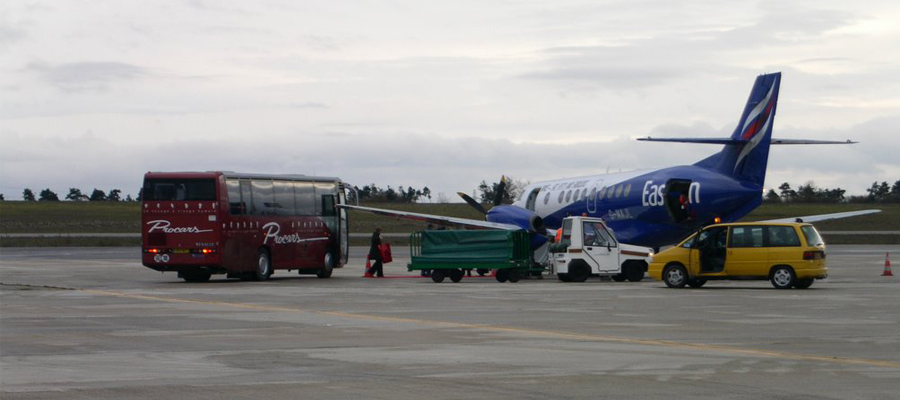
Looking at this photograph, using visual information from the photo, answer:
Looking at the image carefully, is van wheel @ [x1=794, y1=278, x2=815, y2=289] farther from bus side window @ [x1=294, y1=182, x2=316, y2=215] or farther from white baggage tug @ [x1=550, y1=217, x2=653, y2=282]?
bus side window @ [x1=294, y1=182, x2=316, y2=215]

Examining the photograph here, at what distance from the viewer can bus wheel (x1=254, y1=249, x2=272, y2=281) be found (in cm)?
3788

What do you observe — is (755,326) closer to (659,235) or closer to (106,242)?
(659,235)

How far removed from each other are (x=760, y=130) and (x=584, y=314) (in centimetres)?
1688

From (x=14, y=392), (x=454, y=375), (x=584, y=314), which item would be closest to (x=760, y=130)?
(x=584, y=314)

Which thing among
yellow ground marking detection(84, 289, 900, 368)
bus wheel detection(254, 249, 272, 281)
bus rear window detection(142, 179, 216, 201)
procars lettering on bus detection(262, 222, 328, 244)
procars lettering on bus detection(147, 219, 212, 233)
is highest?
bus rear window detection(142, 179, 216, 201)

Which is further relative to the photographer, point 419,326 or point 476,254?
point 476,254

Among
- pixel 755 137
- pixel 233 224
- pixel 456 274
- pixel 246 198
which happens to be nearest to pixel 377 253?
pixel 456 274

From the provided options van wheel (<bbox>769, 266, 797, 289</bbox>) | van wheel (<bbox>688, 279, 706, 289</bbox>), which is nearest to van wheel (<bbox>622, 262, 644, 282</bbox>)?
van wheel (<bbox>688, 279, 706, 289</bbox>)

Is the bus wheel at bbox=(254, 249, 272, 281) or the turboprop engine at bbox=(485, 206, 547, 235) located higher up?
the turboprop engine at bbox=(485, 206, 547, 235)

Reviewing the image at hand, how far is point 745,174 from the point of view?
1442 inches

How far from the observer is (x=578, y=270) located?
1374 inches

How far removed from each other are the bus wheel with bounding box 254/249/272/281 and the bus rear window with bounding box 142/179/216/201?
9.93ft

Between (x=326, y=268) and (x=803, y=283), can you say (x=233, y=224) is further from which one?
(x=803, y=283)

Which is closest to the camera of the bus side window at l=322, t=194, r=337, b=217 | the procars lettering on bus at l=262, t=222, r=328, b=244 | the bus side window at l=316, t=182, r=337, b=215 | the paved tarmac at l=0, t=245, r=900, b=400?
the paved tarmac at l=0, t=245, r=900, b=400
